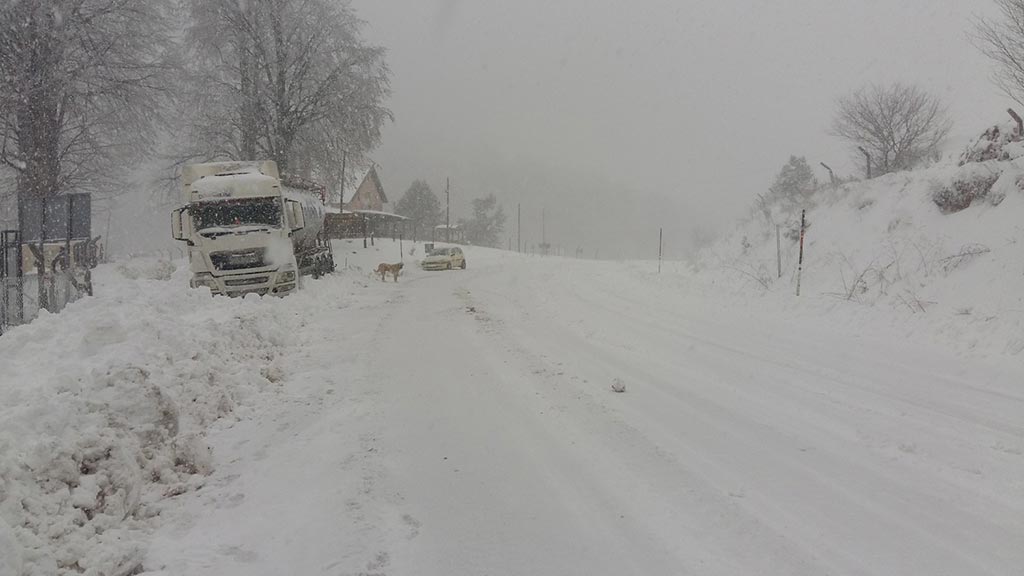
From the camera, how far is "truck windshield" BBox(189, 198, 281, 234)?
44.6 ft

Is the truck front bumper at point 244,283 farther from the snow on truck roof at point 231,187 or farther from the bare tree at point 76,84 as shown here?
the bare tree at point 76,84

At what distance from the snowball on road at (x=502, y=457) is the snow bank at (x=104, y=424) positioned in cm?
2

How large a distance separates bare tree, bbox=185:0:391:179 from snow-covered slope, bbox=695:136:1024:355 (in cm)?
1748

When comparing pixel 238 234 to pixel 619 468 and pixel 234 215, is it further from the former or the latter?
pixel 619 468

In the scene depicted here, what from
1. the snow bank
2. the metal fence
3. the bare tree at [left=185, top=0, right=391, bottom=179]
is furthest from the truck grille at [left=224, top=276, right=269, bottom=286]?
the bare tree at [left=185, top=0, right=391, bottom=179]

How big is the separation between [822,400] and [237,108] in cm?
2485

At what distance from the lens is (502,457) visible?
3.96 m

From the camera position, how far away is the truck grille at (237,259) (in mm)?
13292

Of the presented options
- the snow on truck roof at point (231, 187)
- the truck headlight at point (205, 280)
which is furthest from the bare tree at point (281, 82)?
the truck headlight at point (205, 280)

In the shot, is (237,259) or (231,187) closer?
(237,259)

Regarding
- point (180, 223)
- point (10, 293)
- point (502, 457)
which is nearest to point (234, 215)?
point (180, 223)

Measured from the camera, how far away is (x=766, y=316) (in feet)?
34.1

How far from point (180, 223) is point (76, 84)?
678 centimetres

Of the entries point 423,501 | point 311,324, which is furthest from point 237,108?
point 423,501
